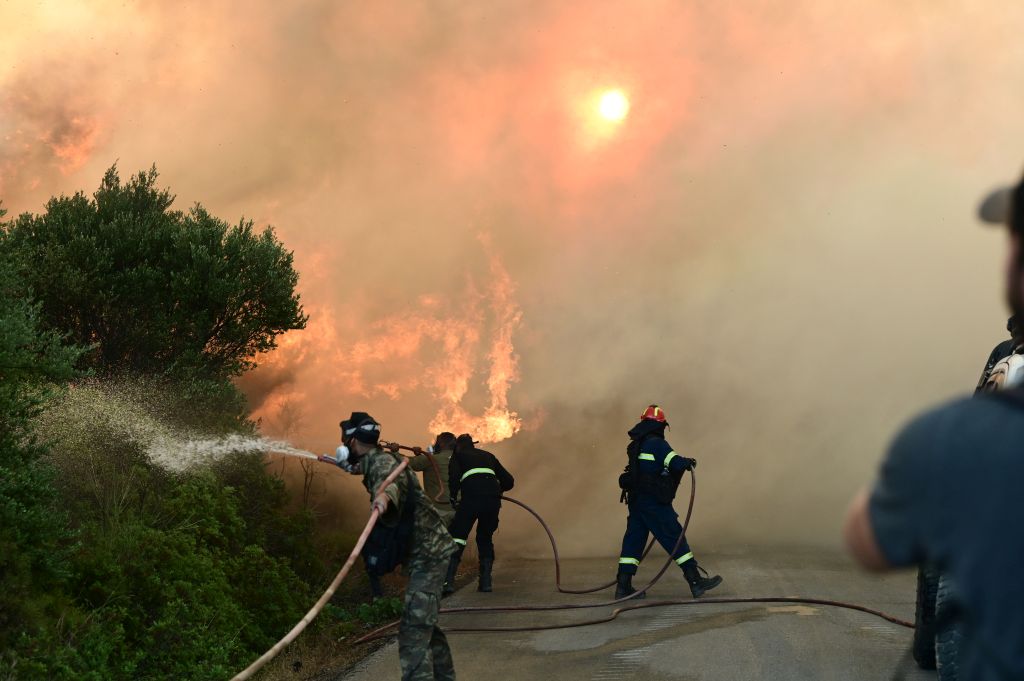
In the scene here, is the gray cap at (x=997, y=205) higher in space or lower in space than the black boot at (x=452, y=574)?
higher

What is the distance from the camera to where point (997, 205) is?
5.56 feet

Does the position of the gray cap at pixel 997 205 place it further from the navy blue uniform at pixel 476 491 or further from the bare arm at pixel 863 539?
the navy blue uniform at pixel 476 491

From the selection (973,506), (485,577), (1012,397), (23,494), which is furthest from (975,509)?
(485,577)

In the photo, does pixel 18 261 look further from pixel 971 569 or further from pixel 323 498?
pixel 971 569

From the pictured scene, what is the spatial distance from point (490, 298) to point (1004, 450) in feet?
69.7

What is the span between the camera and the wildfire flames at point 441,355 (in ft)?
63.8

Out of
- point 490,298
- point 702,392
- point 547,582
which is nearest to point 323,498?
point 547,582

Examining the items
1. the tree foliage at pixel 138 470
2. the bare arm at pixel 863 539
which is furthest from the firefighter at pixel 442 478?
the bare arm at pixel 863 539

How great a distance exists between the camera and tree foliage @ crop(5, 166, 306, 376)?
11.5 metres

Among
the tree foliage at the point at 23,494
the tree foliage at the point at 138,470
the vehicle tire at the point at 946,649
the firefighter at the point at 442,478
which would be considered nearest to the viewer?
the vehicle tire at the point at 946,649

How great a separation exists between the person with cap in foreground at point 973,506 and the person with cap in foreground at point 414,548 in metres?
4.99

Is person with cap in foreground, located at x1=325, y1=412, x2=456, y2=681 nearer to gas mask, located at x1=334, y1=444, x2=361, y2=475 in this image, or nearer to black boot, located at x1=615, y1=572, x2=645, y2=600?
gas mask, located at x1=334, y1=444, x2=361, y2=475

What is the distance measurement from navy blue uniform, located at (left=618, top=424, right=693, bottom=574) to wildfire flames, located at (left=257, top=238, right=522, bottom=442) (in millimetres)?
9106

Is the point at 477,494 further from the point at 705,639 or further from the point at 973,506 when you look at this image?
the point at 973,506
